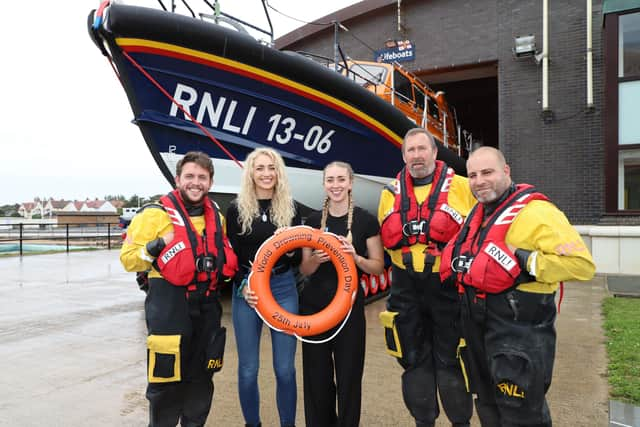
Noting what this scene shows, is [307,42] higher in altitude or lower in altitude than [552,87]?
higher

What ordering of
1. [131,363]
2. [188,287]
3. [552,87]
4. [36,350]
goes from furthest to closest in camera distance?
[552,87] < [36,350] < [131,363] < [188,287]

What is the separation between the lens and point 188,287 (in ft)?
6.50

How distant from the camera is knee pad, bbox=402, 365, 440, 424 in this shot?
210 centimetres

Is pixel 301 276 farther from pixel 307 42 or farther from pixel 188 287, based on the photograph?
pixel 307 42

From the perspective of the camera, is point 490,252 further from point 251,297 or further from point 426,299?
point 251,297

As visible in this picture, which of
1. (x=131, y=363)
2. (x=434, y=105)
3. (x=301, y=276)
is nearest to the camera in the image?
(x=301, y=276)

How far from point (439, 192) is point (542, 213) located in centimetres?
56

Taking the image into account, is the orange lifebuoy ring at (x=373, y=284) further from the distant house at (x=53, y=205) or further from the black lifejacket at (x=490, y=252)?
the distant house at (x=53, y=205)

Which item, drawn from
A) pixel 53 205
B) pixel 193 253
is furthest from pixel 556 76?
pixel 53 205

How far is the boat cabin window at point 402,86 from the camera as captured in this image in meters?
6.14

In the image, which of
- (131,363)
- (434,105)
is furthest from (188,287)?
(434,105)

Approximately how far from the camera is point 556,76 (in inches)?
327

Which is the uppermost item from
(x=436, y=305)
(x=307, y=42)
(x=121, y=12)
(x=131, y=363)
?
(x=307, y=42)

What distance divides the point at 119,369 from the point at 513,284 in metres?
2.82
